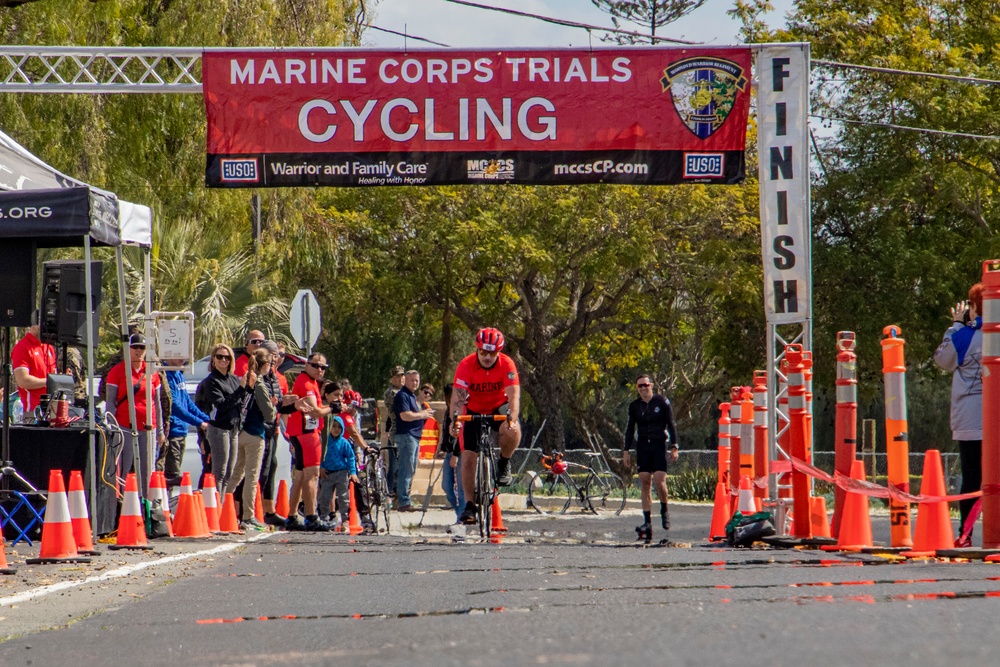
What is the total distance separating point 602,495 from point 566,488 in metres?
0.67

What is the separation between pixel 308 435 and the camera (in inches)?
602

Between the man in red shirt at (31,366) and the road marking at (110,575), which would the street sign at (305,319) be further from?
the road marking at (110,575)

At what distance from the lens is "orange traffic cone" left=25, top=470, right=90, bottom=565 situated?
10258 millimetres

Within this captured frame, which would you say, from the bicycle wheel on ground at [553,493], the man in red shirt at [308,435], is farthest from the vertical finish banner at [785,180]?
the bicycle wheel on ground at [553,493]

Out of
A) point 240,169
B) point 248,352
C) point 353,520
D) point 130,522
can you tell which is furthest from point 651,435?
point 130,522

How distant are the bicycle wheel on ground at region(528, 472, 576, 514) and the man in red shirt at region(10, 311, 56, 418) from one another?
9908mm

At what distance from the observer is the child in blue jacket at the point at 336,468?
15852mm

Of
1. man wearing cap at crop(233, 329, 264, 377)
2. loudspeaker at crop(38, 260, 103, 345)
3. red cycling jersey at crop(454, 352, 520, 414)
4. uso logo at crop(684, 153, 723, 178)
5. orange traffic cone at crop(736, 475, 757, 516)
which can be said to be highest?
uso logo at crop(684, 153, 723, 178)

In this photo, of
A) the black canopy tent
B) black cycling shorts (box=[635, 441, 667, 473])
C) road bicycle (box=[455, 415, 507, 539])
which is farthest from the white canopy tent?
black cycling shorts (box=[635, 441, 667, 473])

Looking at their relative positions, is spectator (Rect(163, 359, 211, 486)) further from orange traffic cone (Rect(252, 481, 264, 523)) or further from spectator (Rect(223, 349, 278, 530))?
orange traffic cone (Rect(252, 481, 264, 523))

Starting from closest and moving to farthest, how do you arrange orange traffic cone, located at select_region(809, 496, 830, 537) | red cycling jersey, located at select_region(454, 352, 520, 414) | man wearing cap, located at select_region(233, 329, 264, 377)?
orange traffic cone, located at select_region(809, 496, 830, 537), red cycling jersey, located at select_region(454, 352, 520, 414), man wearing cap, located at select_region(233, 329, 264, 377)

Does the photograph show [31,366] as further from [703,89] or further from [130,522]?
[703,89]

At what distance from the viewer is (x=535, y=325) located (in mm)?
35062

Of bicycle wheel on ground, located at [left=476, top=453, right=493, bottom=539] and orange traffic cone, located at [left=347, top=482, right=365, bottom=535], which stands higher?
bicycle wheel on ground, located at [left=476, top=453, right=493, bottom=539]
